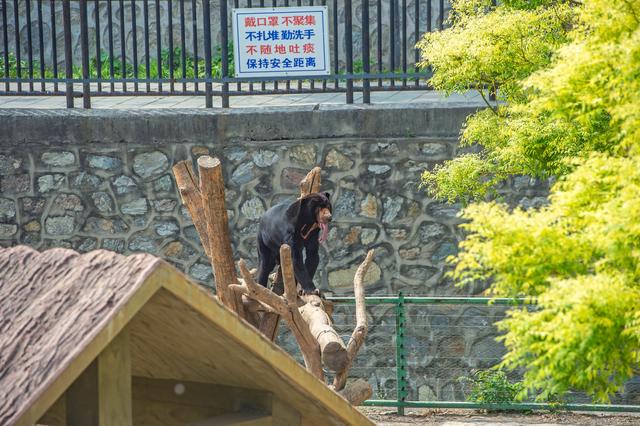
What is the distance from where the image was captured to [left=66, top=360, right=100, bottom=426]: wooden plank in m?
2.86

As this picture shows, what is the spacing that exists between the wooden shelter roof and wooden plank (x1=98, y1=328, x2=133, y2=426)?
0.10m

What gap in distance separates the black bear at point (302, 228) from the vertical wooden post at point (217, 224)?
0.29 metres

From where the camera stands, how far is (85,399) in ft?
9.50

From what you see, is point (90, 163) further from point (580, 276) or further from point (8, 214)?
point (580, 276)

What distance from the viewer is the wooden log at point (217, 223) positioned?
264 inches

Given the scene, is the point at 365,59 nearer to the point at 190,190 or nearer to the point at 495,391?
the point at 495,391

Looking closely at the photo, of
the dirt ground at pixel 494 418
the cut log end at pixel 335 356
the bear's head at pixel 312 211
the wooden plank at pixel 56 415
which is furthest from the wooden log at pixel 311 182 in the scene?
the wooden plank at pixel 56 415

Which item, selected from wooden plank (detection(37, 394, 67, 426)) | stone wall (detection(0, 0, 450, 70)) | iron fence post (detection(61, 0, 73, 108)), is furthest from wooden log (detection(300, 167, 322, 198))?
stone wall (detection(0, 0, 450, 70))

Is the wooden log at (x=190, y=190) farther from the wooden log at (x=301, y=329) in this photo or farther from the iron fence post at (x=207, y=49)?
the iron fence post at (x=207, y=49)

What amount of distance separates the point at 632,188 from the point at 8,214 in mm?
6907

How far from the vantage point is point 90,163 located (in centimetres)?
983

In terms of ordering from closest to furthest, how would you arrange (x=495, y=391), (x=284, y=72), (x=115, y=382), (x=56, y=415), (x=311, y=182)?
1. (x=115, y=382)
2. (x=56, y=415)
3. (x=311, y=182)
4. (x=495, y=391)
5. (x=284, y=72)

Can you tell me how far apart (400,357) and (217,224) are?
2.65 metres

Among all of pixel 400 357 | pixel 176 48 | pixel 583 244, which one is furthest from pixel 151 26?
pixel 583 244
